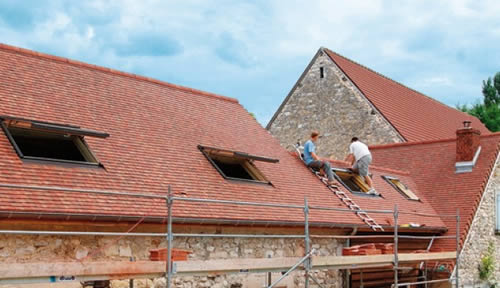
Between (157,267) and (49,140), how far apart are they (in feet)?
10.5

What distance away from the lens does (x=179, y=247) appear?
1067 centimetres

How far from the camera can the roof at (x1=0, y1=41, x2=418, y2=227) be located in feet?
31.7

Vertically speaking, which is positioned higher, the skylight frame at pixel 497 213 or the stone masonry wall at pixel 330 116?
the stone masonry wall at pixel 330 116

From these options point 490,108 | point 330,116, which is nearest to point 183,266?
point 330,116

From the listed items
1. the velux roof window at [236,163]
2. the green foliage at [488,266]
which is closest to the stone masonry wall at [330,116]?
the green foliage at [488,266]

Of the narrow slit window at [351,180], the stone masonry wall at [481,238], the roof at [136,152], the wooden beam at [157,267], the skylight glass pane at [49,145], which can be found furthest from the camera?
the stone masonry wall at [481,238]

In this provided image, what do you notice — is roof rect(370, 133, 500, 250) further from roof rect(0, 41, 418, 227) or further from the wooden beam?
the wooden beam

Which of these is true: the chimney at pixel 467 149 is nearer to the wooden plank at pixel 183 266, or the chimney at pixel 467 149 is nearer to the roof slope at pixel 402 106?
the roof slope at pixel 402 106

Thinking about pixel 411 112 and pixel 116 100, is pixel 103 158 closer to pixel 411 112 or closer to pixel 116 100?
pixel 116 100

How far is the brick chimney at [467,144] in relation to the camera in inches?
797

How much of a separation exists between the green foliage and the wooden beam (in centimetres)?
657

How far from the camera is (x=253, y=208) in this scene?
40.1 ft

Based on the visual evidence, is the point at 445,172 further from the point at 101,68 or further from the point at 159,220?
the point at 159,220

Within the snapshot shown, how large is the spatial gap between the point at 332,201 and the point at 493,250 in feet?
24.1
